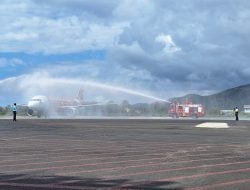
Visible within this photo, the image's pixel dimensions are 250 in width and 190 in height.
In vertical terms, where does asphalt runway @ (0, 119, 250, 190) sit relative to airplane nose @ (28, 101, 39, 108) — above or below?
below

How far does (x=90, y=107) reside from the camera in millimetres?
88438

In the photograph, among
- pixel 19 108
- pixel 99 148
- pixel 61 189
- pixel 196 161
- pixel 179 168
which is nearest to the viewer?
pixel 61 189

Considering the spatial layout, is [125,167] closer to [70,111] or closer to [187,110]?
[187,110]

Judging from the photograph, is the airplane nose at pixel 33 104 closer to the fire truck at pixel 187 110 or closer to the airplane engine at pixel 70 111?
the airplane engine at pixel 70 111

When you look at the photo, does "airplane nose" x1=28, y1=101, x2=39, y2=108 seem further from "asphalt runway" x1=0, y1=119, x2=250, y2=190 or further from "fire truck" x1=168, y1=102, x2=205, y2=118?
"asphalt runway" x1=0, y1=119, x2=250, y2=190

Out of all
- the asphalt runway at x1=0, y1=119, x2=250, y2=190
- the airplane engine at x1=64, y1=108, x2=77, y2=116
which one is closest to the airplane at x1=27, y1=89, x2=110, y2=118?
the airplane engine at x1=64, y1=108, x2=77, y2=116

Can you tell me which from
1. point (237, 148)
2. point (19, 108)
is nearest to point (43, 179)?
point (237, 148)

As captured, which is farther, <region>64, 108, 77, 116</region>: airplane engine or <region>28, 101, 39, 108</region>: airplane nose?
<region>64, 108, 77, 116</region>: airplane engine

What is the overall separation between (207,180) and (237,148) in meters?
8.30

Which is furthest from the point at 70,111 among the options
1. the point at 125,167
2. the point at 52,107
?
the point at 125,167

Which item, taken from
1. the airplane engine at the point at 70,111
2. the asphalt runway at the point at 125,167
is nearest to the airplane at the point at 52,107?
the airplane engine at the point at 70,111

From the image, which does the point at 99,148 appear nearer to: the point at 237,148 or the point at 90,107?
the point at 237,148

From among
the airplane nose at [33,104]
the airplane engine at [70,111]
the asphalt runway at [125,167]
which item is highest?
the airplane nose at [33,104]

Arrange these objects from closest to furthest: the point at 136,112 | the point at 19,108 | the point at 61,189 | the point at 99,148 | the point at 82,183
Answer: the point at 61,189
the point at 82,183
the point at 99,148
the point at 19,108
the point at 136,112
